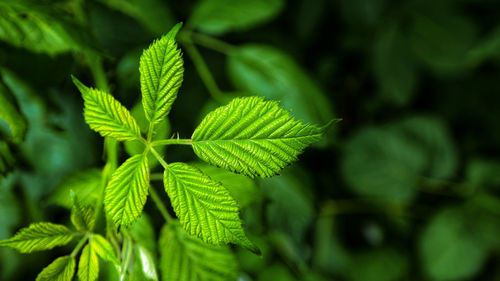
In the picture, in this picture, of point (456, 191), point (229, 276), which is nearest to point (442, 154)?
point (456, 191)

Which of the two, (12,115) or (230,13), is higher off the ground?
(230,13)

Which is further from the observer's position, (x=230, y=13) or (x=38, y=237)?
(x=230, y=13)

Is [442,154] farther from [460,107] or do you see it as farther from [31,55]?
[31,55]

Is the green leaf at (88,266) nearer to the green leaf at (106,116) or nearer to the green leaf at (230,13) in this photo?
the green leaf at (106,116)

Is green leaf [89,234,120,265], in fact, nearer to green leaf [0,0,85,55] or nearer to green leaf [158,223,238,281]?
green leaf [158,223,238,281]

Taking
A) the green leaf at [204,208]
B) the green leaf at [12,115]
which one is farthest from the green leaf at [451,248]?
the green leaf at [12,115]

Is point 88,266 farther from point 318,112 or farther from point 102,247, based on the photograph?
point 318,112

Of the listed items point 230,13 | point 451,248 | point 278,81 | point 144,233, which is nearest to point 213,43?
point 230,13
